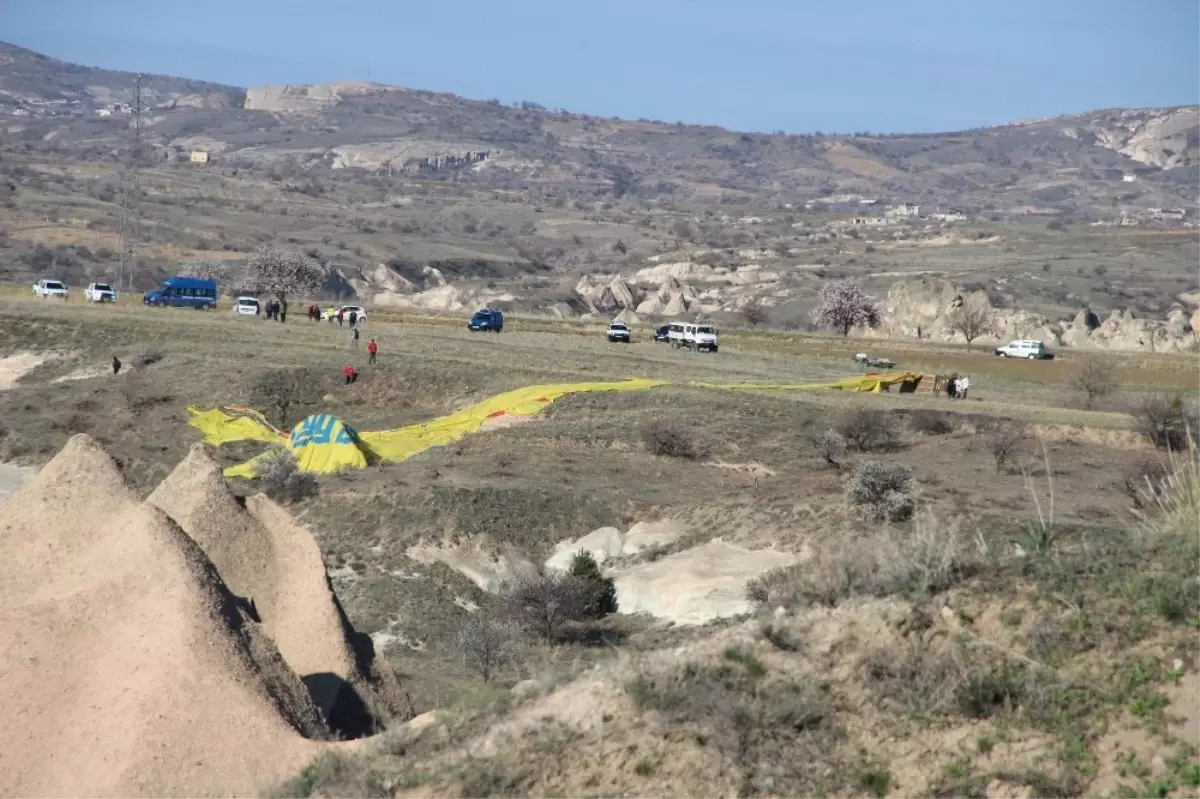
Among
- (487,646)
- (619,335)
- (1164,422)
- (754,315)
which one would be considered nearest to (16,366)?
(619,335)

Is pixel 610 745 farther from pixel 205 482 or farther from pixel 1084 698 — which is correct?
pixel 205 482

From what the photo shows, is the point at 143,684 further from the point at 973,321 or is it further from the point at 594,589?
the point at 973,321

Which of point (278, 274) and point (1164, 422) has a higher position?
point (1164, 422)

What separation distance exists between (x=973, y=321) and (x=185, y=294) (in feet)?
160

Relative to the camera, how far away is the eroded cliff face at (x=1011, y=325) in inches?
3915

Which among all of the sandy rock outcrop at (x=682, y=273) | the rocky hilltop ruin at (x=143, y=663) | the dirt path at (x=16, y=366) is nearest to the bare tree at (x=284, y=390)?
the dirt path at (x=16, y=366)

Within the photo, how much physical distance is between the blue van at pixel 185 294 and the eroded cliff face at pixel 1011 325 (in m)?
43.1

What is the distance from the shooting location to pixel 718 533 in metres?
30.5

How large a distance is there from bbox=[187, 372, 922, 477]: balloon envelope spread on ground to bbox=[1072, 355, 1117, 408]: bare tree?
29.3ft

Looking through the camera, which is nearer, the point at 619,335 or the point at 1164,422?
the point at 1164,422

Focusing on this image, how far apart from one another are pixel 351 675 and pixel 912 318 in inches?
3843

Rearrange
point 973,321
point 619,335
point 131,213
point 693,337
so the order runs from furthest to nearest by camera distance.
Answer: point 131,213, point 973,321, point 619,335, point 693,337

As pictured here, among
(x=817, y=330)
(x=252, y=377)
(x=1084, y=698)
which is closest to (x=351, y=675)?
(x=1084, y=698)

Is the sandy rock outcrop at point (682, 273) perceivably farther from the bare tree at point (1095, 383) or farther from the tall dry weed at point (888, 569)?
the tall dry weed at point (888, 569)
